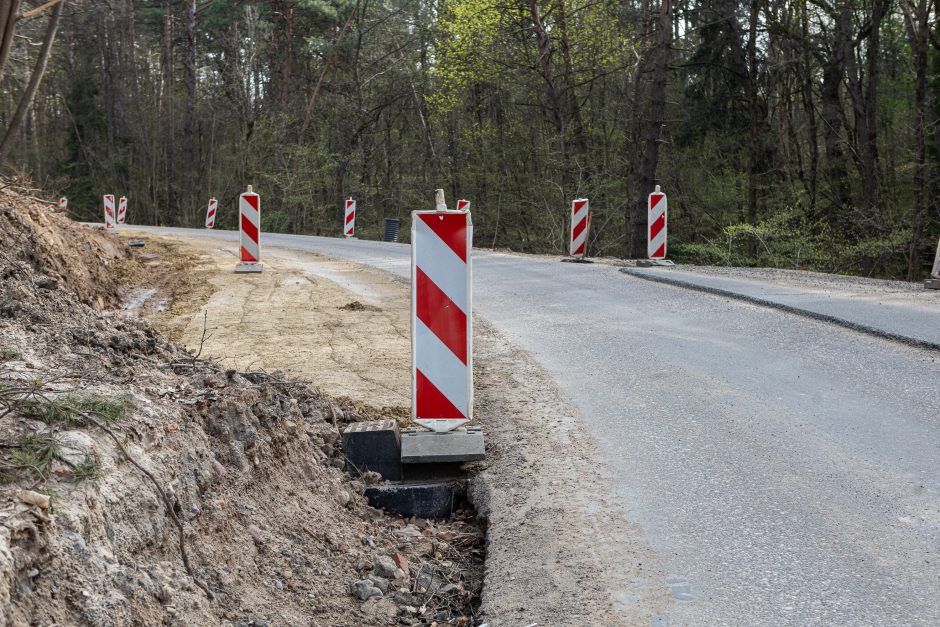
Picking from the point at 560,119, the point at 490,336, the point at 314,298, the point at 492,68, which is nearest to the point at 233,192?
the point at 492,68

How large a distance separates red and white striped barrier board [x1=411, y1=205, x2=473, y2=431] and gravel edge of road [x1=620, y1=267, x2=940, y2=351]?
475 cm

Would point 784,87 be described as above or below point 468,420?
above

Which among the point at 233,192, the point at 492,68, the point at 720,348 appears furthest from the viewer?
the point at 233,192

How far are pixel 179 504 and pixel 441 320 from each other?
2.13m

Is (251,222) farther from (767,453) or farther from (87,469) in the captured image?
(87,469)

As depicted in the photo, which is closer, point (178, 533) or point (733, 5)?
point (178, 533)

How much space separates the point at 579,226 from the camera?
56.9 ft

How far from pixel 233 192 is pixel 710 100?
23213 millimetres

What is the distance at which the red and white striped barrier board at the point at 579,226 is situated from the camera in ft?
55.9

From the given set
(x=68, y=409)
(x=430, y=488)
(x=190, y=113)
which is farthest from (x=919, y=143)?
(x=190, y=113)

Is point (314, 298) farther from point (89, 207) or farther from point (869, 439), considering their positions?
point (89, 207)

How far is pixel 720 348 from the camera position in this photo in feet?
25.4

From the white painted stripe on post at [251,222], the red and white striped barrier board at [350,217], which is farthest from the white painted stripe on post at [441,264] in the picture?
the red and white striped barrier board at [350,217]

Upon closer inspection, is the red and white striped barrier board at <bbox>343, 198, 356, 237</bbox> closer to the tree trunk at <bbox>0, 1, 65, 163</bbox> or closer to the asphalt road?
the asphalt road
